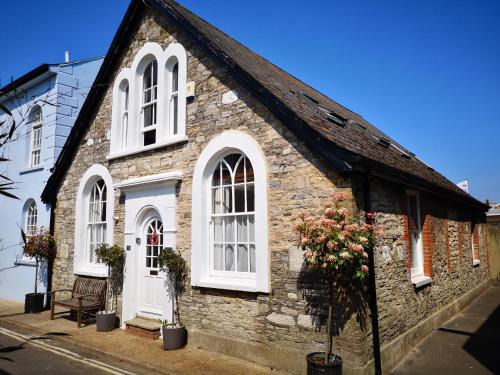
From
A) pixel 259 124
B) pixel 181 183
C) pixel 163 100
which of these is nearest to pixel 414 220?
pixel 259 124

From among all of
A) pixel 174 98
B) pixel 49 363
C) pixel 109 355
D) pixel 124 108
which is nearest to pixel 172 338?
pixel 109 355

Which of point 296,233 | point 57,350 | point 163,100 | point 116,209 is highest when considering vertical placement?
point 163,100

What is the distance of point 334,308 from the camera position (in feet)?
18.4

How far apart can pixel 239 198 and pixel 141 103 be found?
165 inches

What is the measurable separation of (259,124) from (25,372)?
5735 mm

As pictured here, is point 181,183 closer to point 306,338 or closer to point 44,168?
point 306,338

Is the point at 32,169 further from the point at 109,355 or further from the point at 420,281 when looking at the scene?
the point at 420,281

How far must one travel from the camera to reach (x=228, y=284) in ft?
22.4

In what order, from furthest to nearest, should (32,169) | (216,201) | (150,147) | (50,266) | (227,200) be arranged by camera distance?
1. (32,169)
2. (50,266)
3. (150,147)
4. (216,201)
5. (227,200)

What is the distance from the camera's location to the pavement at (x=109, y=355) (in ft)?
20.3

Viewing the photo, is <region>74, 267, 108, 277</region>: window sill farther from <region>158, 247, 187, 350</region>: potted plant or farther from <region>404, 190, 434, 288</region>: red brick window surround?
<region>404, 190, 434, 288</region>: red brick window surround

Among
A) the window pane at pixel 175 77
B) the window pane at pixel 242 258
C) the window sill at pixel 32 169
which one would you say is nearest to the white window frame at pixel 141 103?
the window pane at pixel 175 77

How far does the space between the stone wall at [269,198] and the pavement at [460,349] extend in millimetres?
1581

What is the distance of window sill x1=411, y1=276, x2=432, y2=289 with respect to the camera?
298 inches
